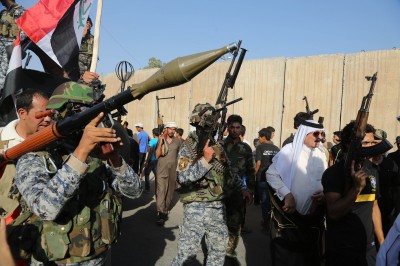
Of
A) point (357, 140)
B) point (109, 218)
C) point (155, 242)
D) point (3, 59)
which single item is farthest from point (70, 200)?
point (155, 242)

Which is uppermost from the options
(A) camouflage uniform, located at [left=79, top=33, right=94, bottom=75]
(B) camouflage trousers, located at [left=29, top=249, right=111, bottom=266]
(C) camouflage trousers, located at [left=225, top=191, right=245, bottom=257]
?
(A) camouflage uniform, located at [left=79, top=33, right=94, bottom=75]

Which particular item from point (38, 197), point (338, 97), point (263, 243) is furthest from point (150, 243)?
point (338, 97)

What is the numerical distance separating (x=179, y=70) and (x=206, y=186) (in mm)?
2344

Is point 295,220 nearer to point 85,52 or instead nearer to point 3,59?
point 3,59

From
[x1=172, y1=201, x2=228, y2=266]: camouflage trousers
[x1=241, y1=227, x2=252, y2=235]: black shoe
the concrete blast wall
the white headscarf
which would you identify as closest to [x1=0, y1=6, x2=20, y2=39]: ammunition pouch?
[x1=172, y1=201, x2=228, y2=266]: camouflage trousers

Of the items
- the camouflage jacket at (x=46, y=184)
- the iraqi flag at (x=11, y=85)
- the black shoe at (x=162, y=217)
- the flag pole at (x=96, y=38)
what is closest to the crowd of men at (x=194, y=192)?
the camouflage jacket at (x=46, y=184)

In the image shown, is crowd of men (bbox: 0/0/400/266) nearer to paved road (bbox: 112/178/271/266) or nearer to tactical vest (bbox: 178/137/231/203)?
tactical vest (bbox: 178/137/231/203)

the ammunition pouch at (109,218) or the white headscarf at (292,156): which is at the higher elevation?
the white headscarf at (292,156)

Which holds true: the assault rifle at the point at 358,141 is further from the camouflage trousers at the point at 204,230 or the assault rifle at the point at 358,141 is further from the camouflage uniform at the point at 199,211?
the camouflage trousers at the point at 204,230

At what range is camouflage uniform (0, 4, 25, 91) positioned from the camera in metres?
4.71

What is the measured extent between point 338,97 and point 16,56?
890 centimetres

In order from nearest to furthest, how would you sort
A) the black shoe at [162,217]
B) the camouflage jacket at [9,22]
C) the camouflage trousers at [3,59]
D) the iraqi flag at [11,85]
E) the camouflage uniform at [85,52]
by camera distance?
the iraqi flag at [11,85] < the camouflage trousers at [3,59] < the camouflage jacket at [9,22] < the camouflage uniform at [85,52] < the black shoe at [162,217]

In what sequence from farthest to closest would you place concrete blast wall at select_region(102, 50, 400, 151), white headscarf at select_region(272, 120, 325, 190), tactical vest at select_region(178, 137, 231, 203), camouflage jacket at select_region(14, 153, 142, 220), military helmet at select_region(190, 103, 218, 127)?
concrete blast wall at select_region(102, 50, 400, 151) < tactical vest at select_region(178, 137, 231, 203) < military helmet at select_region(190, 103, 218, 127) < white headscarf at select_region(272, 120, 325, 190) < camouflage jacket at select_region(14, 153, 142, 220)

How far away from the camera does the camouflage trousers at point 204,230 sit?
3639 mm
